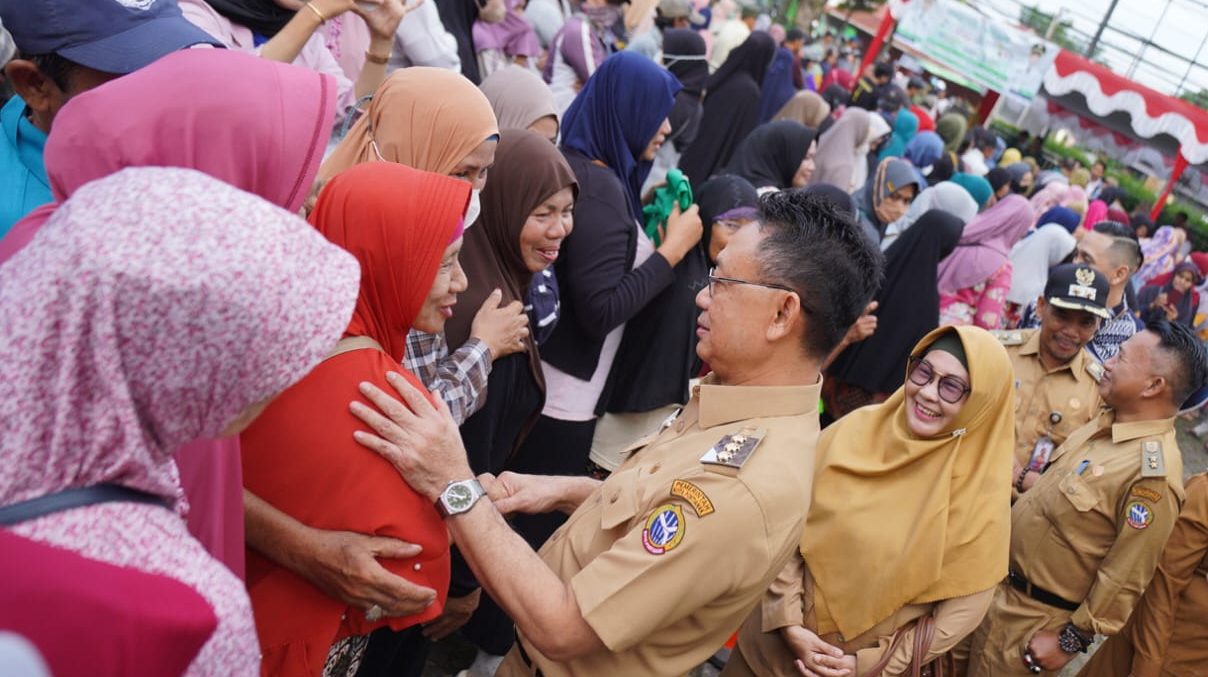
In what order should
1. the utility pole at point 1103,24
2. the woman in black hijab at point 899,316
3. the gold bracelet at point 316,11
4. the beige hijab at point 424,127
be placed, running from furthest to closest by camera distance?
the utility pole at point 1103,24 < the woman in black hijab at point 899,316 < the gold bracelet at point 316,11 < the beige hijab at point 424,127

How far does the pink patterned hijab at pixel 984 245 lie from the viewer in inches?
220

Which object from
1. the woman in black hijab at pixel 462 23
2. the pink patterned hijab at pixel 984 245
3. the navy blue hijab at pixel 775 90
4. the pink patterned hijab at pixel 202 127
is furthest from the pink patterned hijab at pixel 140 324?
the navy blue hijab at pixel 775 90

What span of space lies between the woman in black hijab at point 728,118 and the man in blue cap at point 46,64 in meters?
5.12

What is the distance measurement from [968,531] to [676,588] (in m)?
1.46

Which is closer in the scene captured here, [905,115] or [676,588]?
[676,588]

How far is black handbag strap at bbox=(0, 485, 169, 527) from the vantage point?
2.72ft

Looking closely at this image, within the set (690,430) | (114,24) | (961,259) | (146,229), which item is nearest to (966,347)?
(690,430)

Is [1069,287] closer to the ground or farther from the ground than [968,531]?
farther from the ground

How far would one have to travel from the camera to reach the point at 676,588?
1552 millimetres

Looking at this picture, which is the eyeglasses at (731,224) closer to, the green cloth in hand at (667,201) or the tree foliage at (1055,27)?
the green cloth in hand at (667,201)

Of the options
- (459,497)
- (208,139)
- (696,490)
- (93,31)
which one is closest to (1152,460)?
(696,490)

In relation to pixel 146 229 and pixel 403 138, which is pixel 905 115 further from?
pixel 146 229

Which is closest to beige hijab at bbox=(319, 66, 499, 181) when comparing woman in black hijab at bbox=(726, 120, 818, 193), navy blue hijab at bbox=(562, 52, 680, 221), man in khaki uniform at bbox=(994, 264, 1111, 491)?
navy blue hijab at bbox=(562, 52, 680, 221)

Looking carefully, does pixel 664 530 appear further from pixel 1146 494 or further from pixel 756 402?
pixel 1146 494
